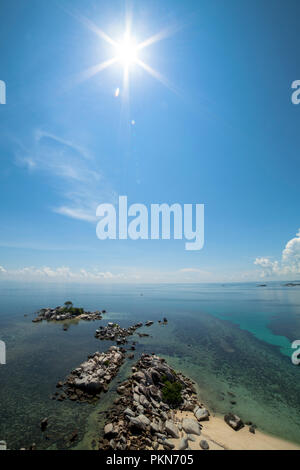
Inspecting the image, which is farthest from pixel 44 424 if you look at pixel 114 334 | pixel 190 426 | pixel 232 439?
pixel 114 334

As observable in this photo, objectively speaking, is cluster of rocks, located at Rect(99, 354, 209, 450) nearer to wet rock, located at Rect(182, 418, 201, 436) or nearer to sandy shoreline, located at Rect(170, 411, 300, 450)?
wet rock, located at Rect(182, 418, 201, 436)

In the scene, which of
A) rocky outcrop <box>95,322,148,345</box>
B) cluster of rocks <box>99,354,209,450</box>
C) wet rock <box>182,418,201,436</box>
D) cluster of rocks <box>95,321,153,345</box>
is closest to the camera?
cluster of rocks <box>99,354,209,450</box>

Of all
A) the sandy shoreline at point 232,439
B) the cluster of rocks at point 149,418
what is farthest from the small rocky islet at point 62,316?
the sandy shoreline at point 232,439

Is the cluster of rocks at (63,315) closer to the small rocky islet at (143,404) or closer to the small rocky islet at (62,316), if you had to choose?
the small rocky islet at (62,316)

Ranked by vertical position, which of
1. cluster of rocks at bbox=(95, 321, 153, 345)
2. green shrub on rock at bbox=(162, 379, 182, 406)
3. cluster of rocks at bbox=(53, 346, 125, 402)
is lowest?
cluster of rocks at bbox=(95, 321, 153, 345)

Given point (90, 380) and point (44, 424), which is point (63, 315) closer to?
point (90, 380)

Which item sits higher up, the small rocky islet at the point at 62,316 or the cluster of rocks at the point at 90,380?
the cluster of rocks at the point at 90,380

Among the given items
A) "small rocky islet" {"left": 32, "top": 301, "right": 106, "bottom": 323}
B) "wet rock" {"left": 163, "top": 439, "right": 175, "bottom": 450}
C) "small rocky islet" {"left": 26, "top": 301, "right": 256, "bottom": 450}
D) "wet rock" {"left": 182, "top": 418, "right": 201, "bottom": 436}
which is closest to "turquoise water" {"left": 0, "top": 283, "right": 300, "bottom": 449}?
"small rocky islet" {"left": 26, "top": 301, "right": 256, "bottom": 450}
